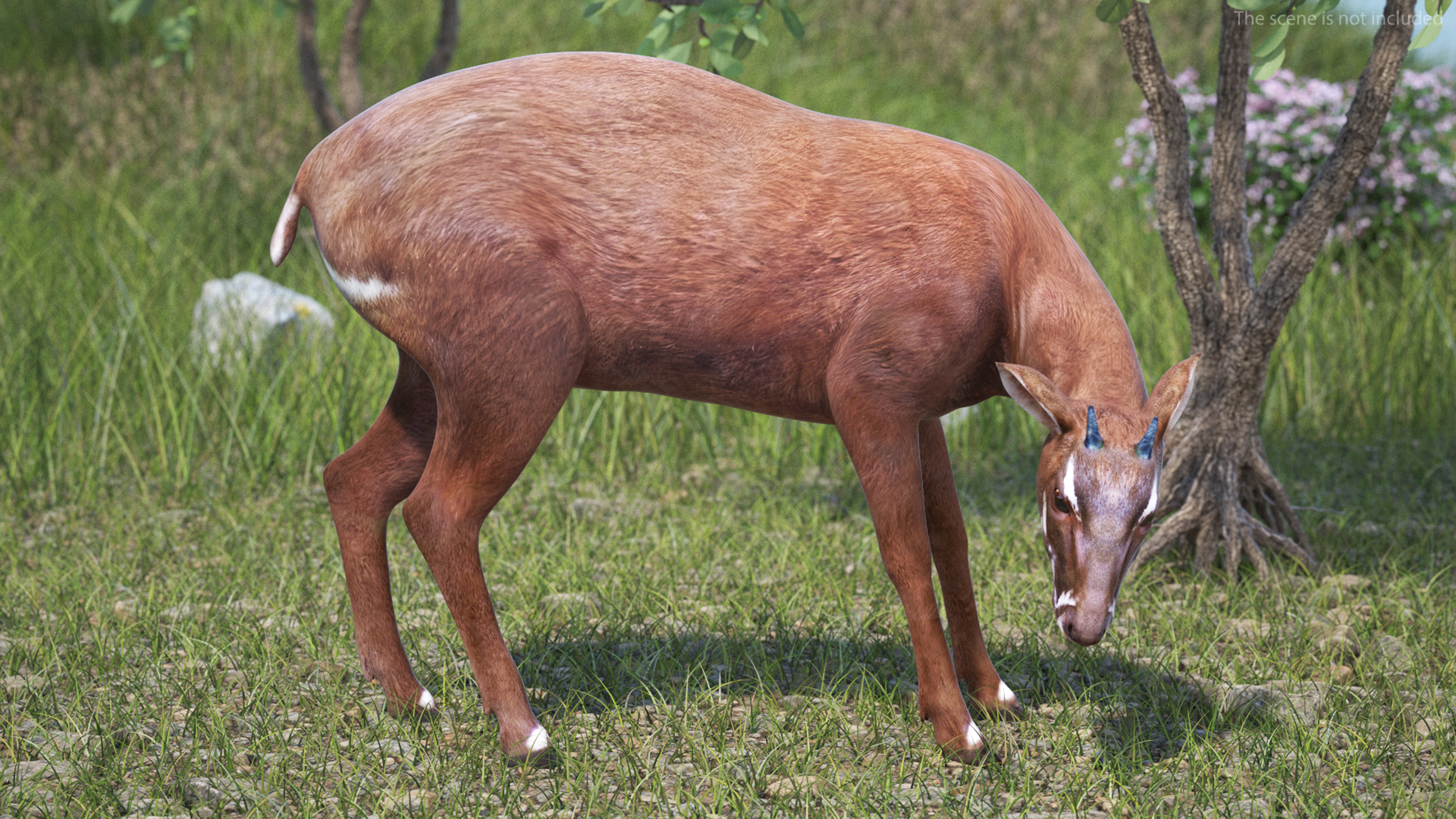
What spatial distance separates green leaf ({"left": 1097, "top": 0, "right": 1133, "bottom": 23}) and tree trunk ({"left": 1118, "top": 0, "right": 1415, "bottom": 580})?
841 millimetres

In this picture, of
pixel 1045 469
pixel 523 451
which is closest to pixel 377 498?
pixel 523 451

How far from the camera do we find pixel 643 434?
571 cm

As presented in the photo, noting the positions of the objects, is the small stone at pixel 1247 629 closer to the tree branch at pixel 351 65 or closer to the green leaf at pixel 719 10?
the green leaf at pixel 719 10

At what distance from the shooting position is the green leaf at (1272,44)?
2842 millimetres

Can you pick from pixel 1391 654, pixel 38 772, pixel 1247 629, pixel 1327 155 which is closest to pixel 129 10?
pixel 38 772

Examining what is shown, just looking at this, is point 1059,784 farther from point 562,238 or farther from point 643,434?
point 643,434

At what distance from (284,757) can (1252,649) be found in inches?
106

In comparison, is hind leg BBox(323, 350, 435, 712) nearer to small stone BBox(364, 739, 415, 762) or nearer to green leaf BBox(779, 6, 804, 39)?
small stone BBox(364, 739, 415, 762)

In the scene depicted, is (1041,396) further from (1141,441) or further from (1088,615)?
(1088,615)

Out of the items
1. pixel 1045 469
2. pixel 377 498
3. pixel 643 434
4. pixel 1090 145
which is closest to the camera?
pixel 1045 469

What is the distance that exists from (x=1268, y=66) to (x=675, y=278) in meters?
1.51

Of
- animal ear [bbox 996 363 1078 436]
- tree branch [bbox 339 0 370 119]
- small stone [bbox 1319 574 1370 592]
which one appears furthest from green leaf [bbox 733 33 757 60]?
tree branch [bbox 339 0 370 119]

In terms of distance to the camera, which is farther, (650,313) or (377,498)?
(377,498)

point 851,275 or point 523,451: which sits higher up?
point 851,275
